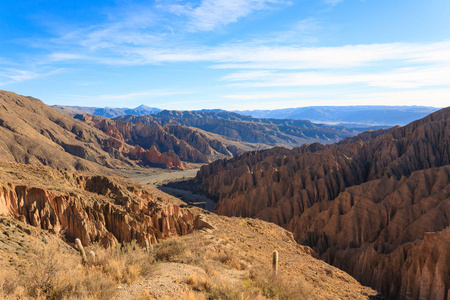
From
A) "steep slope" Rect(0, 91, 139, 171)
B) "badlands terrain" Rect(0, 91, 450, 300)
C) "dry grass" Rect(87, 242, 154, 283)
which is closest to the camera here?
"dry grass" Rect(87, 242, 154, 283)

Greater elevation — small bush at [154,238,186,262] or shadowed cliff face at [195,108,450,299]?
small bush at [154,238,186,262]

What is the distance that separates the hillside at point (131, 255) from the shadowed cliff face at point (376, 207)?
514 centimetres

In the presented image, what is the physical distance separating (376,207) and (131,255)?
3366 centimetres

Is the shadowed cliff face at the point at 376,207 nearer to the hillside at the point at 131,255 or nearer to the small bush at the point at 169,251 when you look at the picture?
the hillside at the point at 131,255

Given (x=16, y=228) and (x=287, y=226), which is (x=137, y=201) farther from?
(x=287, y=226)

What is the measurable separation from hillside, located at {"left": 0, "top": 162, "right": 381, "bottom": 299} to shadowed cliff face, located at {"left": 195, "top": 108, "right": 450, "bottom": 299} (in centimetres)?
514

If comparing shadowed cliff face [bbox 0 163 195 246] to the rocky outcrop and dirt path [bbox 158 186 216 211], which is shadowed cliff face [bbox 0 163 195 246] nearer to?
dirt path [bbox 158 186 216 211]

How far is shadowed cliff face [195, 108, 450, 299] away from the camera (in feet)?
74.5

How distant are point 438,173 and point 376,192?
797 centimetres

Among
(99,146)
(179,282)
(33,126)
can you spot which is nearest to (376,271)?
(179,282)

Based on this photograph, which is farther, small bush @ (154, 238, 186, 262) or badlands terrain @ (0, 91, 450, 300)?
small bush @ (154, 238, 186, 262)

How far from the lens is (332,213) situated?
39.6 metres

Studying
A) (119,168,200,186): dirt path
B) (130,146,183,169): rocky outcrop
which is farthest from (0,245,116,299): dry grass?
(130,146,183,169): rocky outcrop

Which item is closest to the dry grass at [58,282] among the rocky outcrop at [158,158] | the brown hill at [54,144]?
the brown hill at [54,144]
